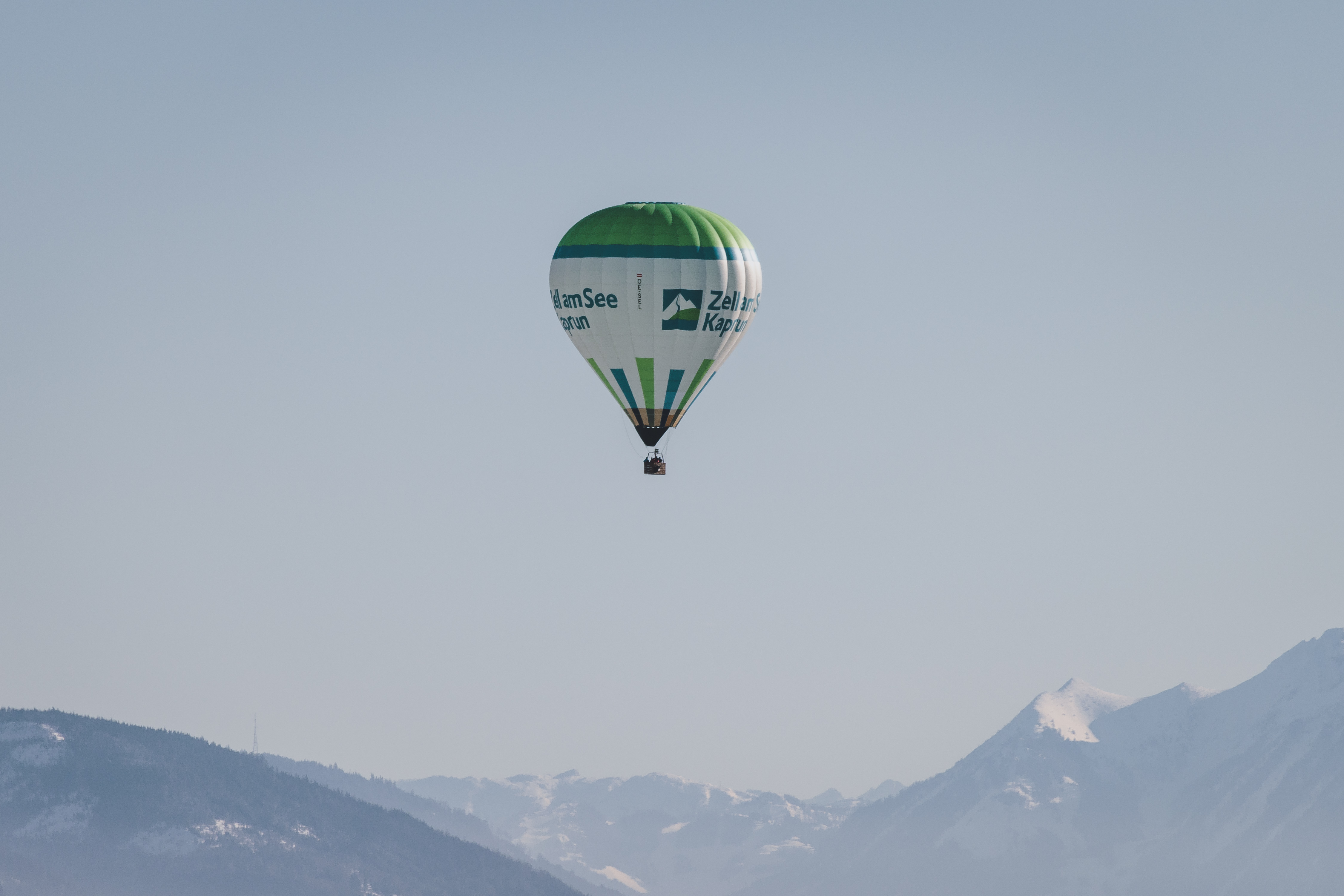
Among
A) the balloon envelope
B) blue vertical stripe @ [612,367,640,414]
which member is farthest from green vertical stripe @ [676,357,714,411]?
blue vertical stripe @ [612,367,640,414]

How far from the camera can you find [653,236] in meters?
135

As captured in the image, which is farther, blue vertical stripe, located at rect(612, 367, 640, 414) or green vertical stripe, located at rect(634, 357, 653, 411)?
blue vertical stripe, located at rect(612, 367, 640, 414)

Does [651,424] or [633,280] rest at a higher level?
[633,280]

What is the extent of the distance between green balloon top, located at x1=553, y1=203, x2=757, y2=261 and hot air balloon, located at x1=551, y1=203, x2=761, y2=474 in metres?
0.06

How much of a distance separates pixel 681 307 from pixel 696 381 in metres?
5.31

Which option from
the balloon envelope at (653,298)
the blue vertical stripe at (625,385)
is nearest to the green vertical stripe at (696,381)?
the balloon envelope at (653,298)

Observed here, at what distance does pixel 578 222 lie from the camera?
13850 cm

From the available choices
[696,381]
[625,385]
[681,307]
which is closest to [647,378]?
[625,385]

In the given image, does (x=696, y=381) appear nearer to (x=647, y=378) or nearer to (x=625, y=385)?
(x=647, y=378)

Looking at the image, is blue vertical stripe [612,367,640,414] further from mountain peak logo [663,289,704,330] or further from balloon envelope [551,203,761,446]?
mountain peak logo [663,289,704,330]

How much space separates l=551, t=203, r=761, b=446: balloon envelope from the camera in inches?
5310

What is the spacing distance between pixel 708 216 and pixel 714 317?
22.1 feet

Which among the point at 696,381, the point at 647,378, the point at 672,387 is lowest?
the point at 672,387

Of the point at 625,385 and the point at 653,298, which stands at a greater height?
the point at 653,298
